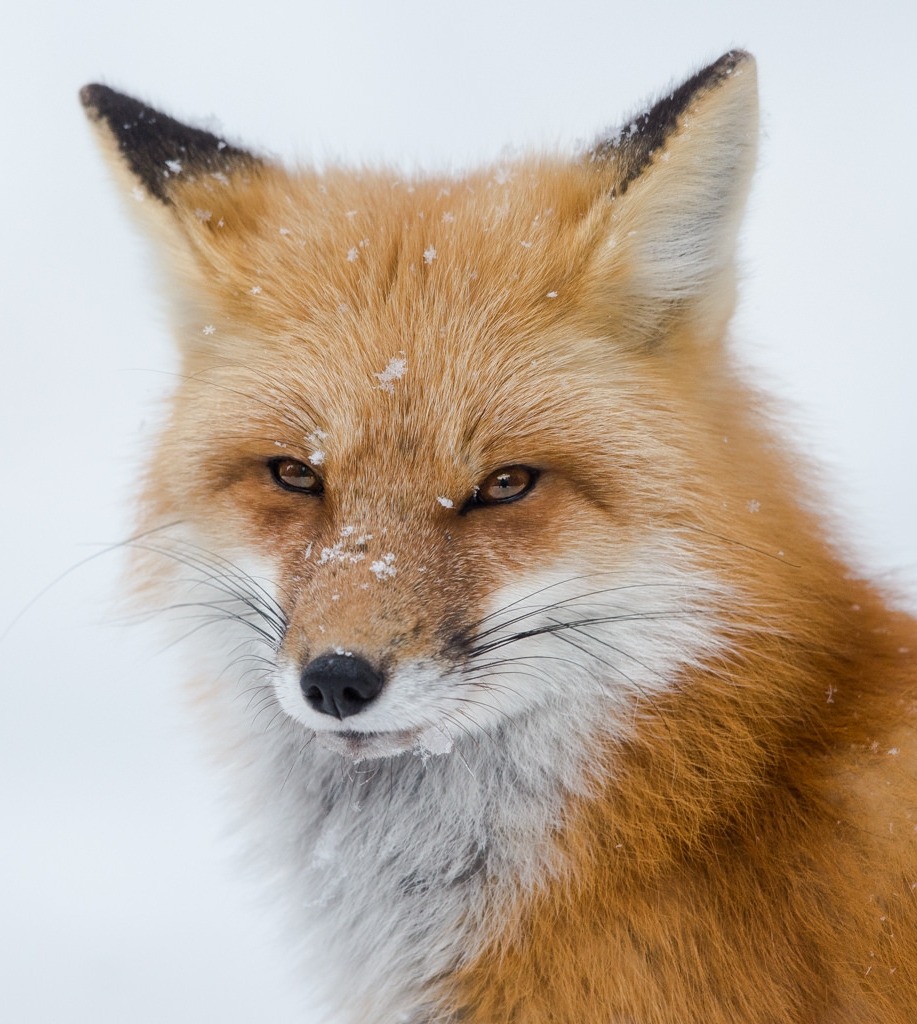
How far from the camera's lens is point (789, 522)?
2861 mm

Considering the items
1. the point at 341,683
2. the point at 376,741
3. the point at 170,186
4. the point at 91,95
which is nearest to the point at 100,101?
the point at 91,95

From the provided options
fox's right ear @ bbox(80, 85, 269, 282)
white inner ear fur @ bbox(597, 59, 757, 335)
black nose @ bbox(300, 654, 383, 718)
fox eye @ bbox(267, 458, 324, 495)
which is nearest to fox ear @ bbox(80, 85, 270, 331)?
fox's right ear @ bbox(80, 85, 269, 282)

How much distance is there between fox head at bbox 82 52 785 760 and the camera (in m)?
2.54

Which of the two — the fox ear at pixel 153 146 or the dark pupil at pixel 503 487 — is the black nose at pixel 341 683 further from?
the fox ear at pixel 153 146

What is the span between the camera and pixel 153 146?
10.5ft

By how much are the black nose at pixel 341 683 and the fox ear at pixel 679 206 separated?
1.18 m

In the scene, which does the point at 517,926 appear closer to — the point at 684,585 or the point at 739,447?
the point at 684,585

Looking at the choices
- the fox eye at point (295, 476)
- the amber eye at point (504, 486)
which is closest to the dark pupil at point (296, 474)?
the fox eye at point (295, 476)

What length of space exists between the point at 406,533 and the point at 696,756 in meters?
0.96

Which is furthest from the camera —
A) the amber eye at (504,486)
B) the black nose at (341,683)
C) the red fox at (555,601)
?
the amber eye at (504,486)

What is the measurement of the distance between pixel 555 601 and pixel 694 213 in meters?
1.10

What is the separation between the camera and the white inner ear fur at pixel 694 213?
2.59m

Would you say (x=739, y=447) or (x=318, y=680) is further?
(x=739, y=447)

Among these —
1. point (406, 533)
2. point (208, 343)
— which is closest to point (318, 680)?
point (406, 533)
